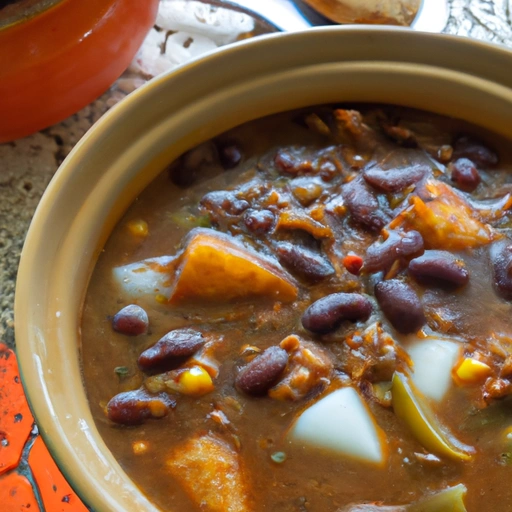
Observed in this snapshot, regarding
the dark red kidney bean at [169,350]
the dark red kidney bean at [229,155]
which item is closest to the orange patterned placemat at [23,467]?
the dark red kidney bean at [169,350]

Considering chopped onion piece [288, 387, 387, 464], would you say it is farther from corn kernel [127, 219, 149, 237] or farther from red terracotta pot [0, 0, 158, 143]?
red terracotta pot [0, 0, 158, 143]

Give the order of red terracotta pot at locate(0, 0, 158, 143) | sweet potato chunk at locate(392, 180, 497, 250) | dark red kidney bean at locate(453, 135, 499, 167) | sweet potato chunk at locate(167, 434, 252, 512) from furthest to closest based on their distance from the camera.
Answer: dark red kidney bean at locate(453, 135, 499, 167)
sweet potato chunk at locate(392, 180, 497, 250)
red terracotta pot at locate(0, 0, 158, 143)
sweet potato chunk at locate(167, 434, 252, 512)

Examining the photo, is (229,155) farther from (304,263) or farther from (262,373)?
(262,373)

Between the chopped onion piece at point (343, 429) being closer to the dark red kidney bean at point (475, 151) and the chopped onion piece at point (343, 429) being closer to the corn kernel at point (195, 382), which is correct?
the corn kernel at point (195, 382)

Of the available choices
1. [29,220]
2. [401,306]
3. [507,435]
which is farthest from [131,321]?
[507,435]

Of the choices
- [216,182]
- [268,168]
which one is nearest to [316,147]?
[268,168]

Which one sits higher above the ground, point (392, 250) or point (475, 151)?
point (475, 151)

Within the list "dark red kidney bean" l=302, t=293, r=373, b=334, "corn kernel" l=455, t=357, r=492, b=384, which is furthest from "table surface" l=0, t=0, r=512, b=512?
"corn kernel" l=455, t=357, r=492, b=384

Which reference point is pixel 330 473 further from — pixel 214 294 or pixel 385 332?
pixel 214 294
